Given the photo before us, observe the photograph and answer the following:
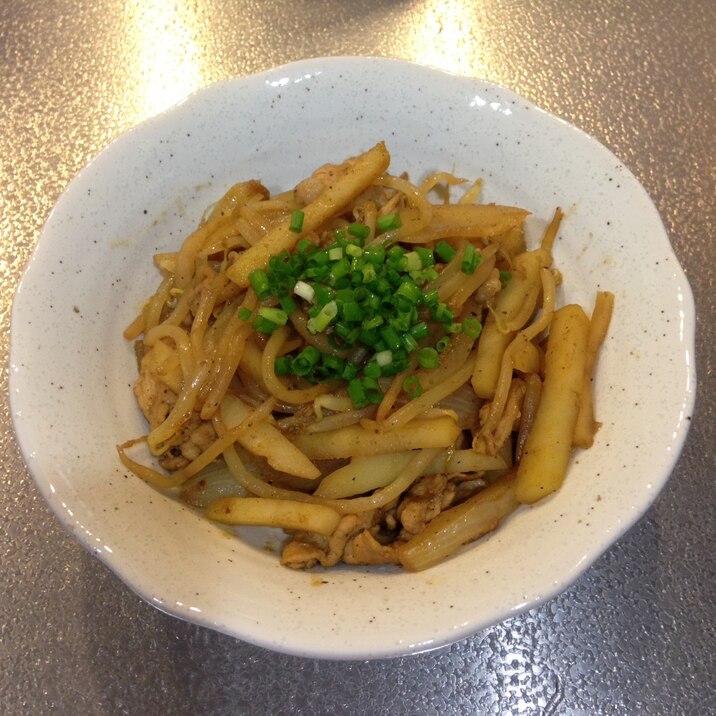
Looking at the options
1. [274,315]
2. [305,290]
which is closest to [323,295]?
[305,290]

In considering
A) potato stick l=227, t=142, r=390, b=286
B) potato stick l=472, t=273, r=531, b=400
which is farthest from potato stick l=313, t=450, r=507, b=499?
potato stick l=227, t=142, r=390, b=286

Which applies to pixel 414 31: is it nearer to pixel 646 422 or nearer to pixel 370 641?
pixel 646 422

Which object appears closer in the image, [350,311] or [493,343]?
[350,311]

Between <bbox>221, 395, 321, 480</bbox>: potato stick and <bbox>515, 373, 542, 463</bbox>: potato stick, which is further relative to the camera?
<bbox>515, 373, 542, 463</bbox>: potato stick

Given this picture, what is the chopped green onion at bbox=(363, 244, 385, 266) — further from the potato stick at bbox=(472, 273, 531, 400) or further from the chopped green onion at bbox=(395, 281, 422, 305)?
the potato stick at bbox=(472, 273, 531, 400)

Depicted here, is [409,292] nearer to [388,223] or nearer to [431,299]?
[431,299]

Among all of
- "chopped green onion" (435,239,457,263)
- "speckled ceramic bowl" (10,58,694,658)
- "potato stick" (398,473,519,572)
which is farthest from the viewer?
"chopped green onion" (435,239,457,263)
